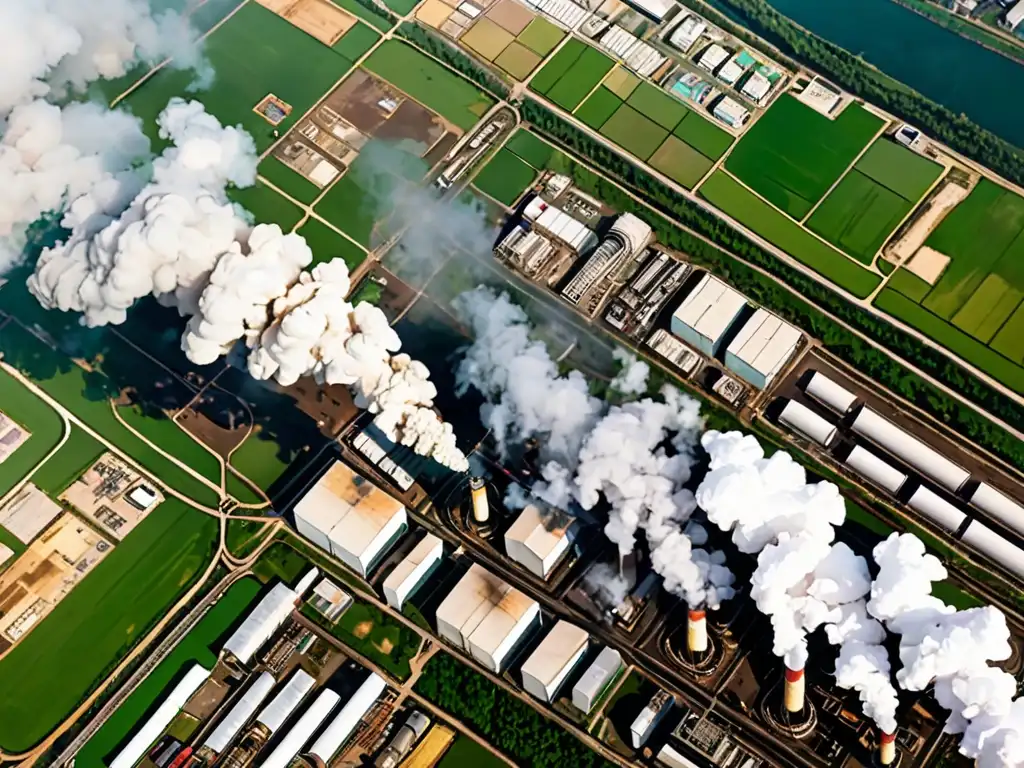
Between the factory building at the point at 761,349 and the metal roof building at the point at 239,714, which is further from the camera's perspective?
the factory building at the point at 761,349

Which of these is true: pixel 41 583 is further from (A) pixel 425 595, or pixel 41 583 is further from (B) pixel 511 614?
(B) pixel 511 614

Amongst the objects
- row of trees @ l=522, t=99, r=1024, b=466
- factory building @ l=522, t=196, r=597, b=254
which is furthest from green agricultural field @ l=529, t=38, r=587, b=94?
factory building @ l=522, t=196, r=597, b=254

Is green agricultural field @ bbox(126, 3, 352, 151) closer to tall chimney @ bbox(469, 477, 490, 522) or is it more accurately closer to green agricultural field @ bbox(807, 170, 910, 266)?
tall chimney @ bbox(469, 477, 490, 522)

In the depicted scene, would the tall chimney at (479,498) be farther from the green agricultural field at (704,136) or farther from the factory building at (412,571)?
the green agricultural field at (704,136)

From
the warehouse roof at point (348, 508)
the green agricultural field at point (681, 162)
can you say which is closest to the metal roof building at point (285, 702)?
the warehouse roof at point (348, 508)

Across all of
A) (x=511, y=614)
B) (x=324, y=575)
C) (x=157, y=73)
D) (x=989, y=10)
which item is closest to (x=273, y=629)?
(x=324, y=575)

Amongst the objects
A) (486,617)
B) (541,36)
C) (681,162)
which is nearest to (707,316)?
(681,162)

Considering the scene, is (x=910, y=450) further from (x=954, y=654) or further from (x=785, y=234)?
(x=785, y=234)
